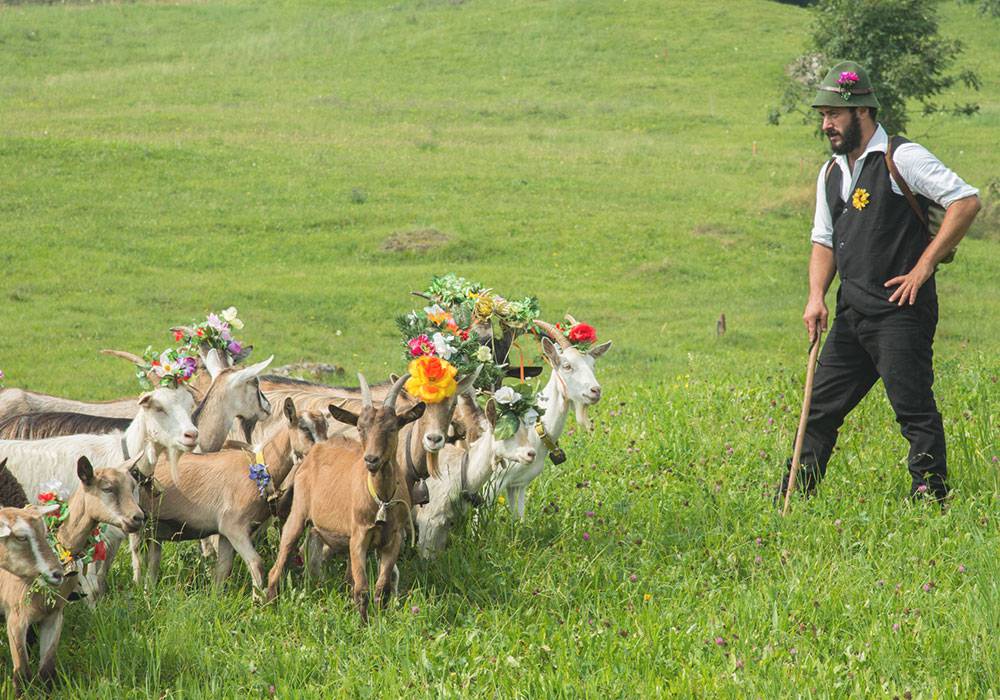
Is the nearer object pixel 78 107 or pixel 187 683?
pixel 187 683

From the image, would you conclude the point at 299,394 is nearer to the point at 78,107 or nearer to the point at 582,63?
the point at 78,107

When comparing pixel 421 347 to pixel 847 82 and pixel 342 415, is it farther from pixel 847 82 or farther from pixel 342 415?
pixel 847 82

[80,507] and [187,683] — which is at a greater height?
[80,507]

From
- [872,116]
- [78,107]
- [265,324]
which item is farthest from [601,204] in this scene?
[872,116]

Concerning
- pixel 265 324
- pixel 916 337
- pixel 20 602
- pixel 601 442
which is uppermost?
pixel 916 337

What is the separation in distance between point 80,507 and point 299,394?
9.11 ft

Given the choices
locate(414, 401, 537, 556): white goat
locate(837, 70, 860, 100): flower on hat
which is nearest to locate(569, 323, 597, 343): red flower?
locate(414, 401, 537, 556): white goat

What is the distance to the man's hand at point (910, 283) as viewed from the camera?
7.35 m

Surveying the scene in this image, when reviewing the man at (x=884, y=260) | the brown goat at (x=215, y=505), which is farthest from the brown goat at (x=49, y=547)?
the man at (x=884, y=260)

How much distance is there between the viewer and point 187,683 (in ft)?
19.5

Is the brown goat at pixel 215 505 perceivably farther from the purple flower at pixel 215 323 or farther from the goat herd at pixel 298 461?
the purple flower at pixel 215 323

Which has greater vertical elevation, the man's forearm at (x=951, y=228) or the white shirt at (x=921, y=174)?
the white shirt at (x=921, y=174)

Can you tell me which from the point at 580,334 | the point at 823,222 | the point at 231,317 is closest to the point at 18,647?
the point at 231,317

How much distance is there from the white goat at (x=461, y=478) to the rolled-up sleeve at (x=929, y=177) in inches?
108
